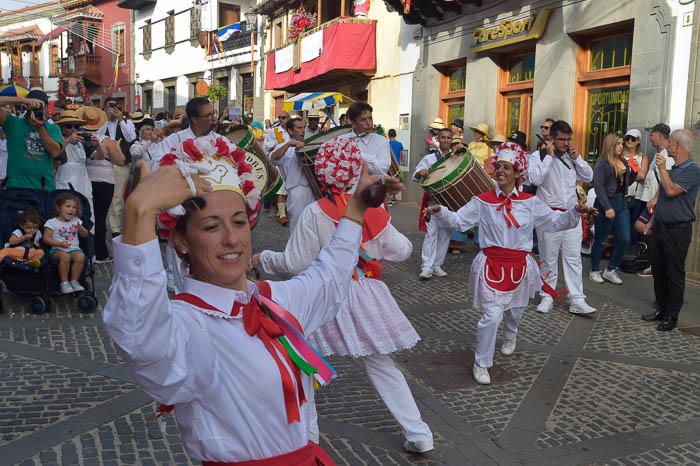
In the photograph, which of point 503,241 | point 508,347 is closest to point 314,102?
point 508,347

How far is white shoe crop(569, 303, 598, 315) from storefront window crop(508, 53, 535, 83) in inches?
288

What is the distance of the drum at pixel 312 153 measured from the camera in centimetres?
681

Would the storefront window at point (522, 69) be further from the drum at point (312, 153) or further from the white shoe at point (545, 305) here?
the drum at point (312, 153)

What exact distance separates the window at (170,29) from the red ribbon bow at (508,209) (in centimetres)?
3096

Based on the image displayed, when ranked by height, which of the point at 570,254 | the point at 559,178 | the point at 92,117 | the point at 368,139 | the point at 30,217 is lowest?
the point at 570,254

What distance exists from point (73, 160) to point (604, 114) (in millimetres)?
8513

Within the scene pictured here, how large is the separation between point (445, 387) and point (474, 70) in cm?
1116

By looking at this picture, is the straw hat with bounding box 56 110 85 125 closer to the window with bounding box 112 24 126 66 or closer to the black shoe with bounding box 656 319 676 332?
the black shoe with bounding box 656 319 676 332

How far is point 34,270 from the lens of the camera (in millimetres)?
6812

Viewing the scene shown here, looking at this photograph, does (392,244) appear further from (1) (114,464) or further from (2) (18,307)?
(2) (18,307)

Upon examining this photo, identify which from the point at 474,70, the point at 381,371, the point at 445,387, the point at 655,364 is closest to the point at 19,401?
the point at 381,371

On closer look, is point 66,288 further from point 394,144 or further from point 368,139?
point 394,144

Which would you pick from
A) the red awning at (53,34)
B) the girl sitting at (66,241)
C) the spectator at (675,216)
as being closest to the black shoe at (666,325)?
the spectator at (675,216)

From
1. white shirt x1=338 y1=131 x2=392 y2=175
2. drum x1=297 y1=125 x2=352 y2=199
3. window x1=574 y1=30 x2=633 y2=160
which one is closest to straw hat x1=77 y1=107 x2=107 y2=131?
drum x1=297 y1=125 x2=352 y2=199
